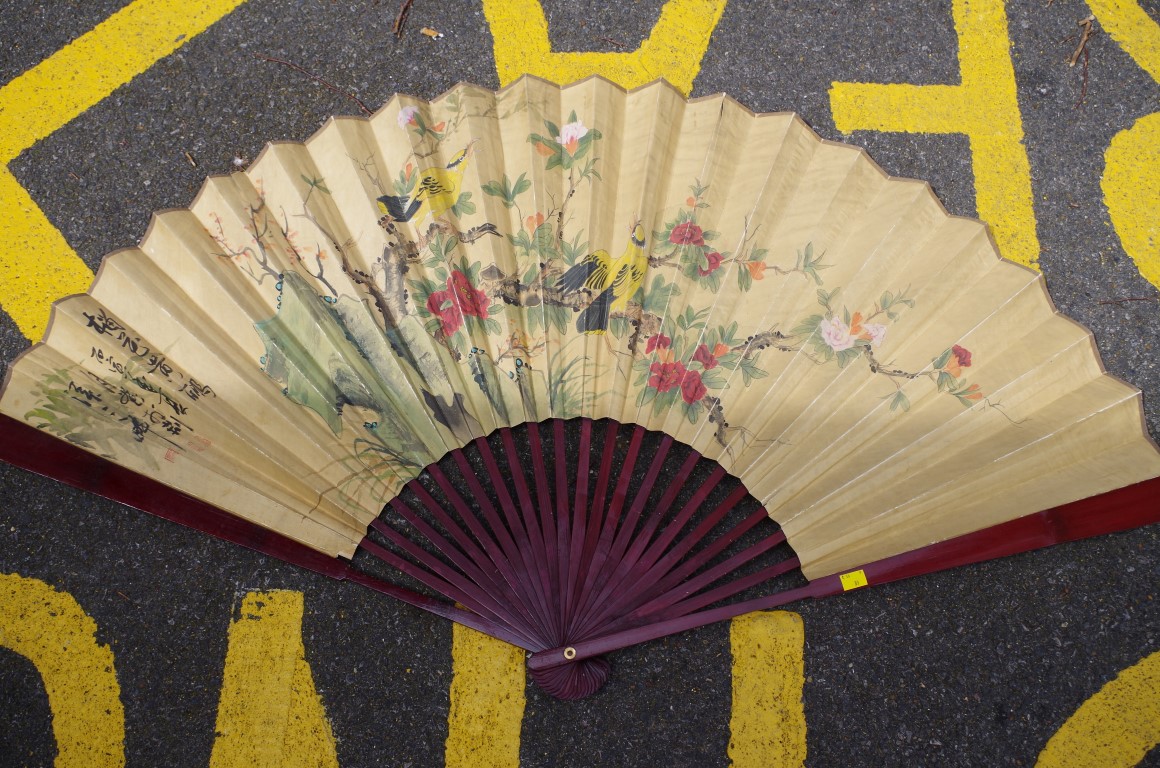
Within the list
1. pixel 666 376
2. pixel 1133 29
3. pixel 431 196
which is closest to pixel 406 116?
pixel 431 196

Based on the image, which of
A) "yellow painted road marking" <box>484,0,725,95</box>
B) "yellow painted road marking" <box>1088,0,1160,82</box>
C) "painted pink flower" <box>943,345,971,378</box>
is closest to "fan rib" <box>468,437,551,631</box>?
"painted pink flower" <box>943,345,971,378</box>

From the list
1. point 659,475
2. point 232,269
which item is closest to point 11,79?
point 232,269

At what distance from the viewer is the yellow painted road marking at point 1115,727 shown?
1.73m

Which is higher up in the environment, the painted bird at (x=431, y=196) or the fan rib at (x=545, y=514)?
the painted bird at (x=431, y=196)

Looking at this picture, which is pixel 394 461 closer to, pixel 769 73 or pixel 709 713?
pixel 709 713

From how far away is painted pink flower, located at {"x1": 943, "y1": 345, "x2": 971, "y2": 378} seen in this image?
1.44 m

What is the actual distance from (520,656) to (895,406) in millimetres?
961

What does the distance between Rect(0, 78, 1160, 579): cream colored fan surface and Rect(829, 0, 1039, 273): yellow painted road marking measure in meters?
0.73

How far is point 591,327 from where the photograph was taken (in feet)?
5.24

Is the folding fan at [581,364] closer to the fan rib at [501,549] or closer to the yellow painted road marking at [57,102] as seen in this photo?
the fan rib at [501,549]

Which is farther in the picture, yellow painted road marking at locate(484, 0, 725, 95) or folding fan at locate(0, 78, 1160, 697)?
yellow painted road marking at locate(484, 0, 725, 95)

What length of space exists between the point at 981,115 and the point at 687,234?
3.57 ft

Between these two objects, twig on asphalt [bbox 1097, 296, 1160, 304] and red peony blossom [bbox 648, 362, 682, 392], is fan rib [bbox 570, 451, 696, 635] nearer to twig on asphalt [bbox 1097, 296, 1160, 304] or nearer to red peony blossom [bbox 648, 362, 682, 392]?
red peony blossom [bbox 648, 362, 682, 392]

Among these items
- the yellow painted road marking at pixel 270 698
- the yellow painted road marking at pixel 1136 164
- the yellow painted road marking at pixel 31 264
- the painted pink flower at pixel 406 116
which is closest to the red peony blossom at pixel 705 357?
the painted pink flower at pixel 406 116
